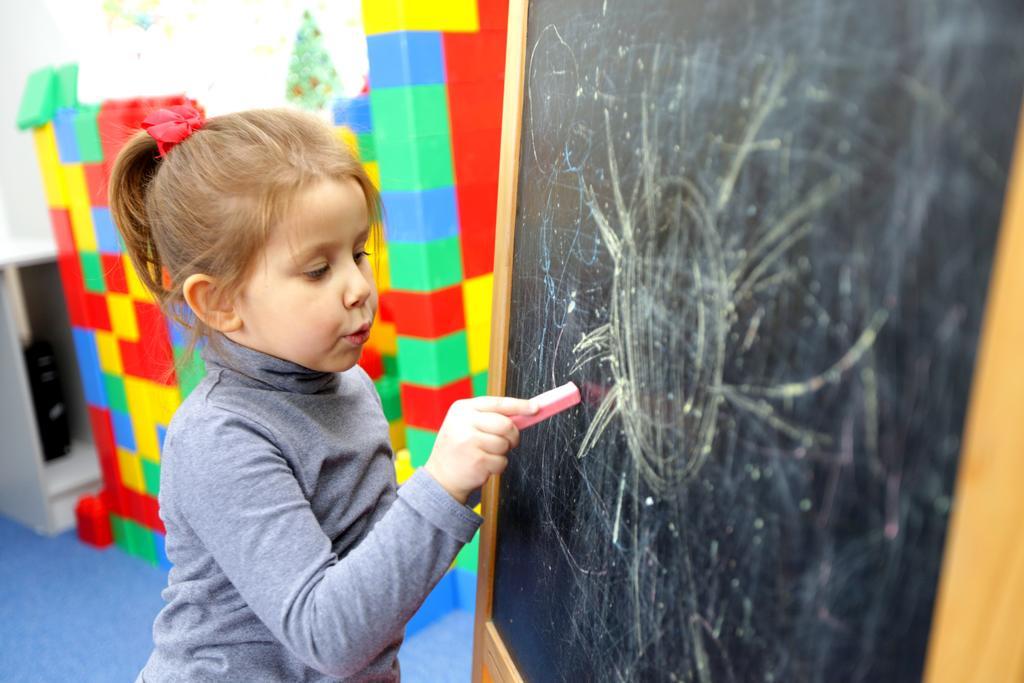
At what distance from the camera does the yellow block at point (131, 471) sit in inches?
84.4

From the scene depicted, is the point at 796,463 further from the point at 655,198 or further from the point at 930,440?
the point at 655,198

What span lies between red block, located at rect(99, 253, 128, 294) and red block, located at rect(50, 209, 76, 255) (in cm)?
16

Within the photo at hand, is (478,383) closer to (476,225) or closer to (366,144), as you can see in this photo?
(476,225)

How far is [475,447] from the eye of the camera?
0.71 metres

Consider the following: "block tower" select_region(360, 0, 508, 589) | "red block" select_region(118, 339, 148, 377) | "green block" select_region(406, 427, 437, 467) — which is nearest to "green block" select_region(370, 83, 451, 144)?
"block tower" select_region(360, 0, 508, 589)

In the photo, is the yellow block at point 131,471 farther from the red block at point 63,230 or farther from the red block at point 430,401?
the red block at point 430,401

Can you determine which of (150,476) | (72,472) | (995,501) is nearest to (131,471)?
(150,476)

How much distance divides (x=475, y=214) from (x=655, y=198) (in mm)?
1156

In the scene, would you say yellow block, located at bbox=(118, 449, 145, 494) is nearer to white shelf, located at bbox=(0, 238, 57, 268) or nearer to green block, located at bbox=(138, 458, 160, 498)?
green block, located at bbox=(138, 458, 160, 498)

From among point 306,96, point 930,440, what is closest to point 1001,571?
point 930,440

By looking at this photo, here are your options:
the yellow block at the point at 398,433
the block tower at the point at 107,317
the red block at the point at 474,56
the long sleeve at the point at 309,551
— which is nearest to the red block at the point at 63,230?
the block tower at the point at 107,317

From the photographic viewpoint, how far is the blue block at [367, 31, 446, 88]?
1473 millimetres

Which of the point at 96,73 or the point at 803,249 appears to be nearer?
the point at 803,249

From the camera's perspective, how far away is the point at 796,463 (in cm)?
40
